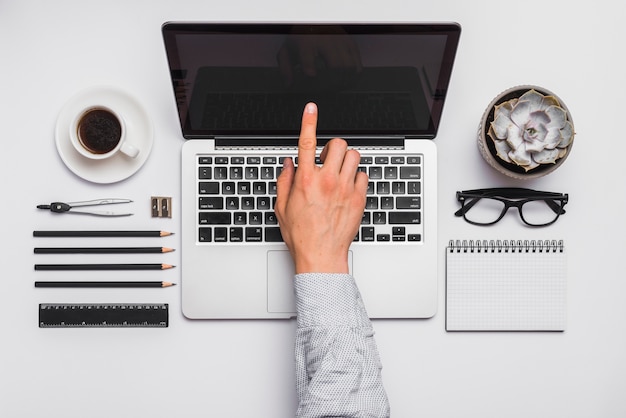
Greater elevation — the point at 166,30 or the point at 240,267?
the point at 166,30

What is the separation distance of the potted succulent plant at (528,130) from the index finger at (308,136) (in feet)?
0.98

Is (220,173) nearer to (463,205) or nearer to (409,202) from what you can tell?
(409,202)

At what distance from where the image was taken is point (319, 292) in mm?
738

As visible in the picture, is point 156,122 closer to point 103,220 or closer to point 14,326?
point 103,220

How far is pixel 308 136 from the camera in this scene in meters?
0.76

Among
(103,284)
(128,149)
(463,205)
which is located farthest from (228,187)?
(463,205)

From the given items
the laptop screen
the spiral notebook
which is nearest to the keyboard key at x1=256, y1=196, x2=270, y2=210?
the laptop screen

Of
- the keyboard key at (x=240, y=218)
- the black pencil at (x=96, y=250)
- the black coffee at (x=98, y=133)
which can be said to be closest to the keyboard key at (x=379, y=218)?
the keyboard key at (x=240, y=218)

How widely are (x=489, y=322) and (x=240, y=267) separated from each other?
47 centimetres

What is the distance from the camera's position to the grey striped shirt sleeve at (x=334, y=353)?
0.70 meters

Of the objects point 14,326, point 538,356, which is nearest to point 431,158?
point 538,356

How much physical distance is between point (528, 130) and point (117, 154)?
0.73 meters

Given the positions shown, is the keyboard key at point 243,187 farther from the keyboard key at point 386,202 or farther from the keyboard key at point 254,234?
the keyboard key at point 386,202

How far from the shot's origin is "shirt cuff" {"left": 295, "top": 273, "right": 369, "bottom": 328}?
73cm
